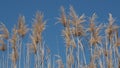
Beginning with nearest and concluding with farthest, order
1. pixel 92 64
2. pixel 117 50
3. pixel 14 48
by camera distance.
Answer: pixel 92 64
pixel 117 50
pixel 14 48

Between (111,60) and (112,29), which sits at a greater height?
(112,29)

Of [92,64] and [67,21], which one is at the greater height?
[67,21]

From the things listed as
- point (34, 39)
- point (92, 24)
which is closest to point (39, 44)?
point (34, 39)

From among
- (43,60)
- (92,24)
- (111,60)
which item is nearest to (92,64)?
(111,60)

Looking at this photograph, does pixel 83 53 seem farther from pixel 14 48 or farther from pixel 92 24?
pixel 14 48

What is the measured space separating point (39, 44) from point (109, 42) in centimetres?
175

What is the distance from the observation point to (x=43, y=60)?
899 cm

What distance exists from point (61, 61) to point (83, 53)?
0.99 metres

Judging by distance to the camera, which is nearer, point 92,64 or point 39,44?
point 92,64

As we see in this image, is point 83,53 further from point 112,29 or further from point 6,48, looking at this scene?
point 6,48

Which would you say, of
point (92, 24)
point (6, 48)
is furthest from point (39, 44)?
point (92, 24)

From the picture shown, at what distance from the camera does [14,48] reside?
8.95m

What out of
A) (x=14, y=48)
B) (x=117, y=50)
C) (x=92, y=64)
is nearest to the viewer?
(x=92, y=64)

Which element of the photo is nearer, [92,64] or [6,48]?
[92,64]
